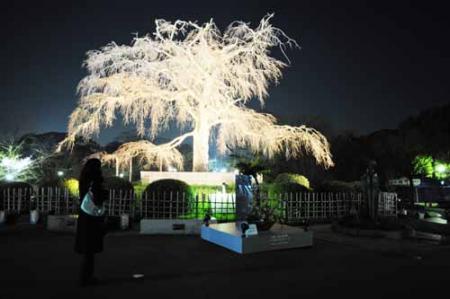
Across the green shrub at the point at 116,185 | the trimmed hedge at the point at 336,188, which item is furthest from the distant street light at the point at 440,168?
the green shrub at the point at 116,185

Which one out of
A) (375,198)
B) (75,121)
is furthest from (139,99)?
(375,198)

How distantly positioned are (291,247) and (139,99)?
41.9 feet

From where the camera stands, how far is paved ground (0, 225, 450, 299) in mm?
6062

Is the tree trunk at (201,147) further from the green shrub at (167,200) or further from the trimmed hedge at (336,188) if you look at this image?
the trimmed hedge at (336,188)

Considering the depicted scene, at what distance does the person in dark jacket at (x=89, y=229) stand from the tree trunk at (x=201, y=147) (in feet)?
46.9

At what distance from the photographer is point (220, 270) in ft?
24.6

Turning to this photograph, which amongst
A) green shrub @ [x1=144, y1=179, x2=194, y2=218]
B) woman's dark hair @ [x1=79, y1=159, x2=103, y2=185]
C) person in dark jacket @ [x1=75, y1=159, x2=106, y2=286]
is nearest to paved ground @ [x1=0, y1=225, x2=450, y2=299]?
person in dark jacket @ [x1=75, y1=159, x2=106, y2=286]

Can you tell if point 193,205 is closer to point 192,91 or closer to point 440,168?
point 192,91

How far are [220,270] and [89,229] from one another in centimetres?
257

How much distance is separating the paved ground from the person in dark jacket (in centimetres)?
31

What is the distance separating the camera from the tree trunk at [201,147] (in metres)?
20.9

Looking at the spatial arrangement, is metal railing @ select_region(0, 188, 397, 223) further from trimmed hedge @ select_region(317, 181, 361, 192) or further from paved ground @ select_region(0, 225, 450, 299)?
paved ground @ select_region(0, 225, 450, 299)

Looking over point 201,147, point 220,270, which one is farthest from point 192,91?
point 220,270

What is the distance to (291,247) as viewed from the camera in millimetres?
9820
